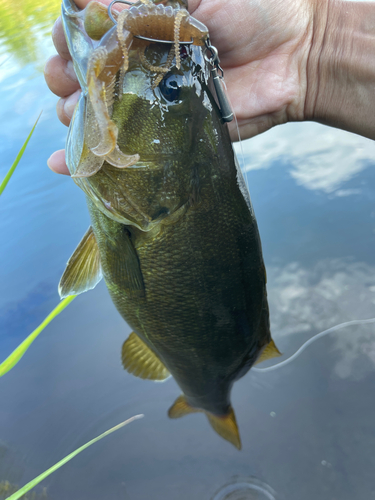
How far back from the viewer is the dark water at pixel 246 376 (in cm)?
169

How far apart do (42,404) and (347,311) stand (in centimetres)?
174

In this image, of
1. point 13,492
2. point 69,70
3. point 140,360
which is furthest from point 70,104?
point 13,492

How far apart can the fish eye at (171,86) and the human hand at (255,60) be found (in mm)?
611

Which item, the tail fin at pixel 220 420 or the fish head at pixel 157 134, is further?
the tail fin at pixel 220 420

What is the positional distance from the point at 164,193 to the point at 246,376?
1347 millimetres

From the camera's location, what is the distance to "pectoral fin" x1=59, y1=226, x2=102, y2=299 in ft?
4.41

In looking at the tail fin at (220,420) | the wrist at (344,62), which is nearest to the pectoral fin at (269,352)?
the tail fin at (220,420)

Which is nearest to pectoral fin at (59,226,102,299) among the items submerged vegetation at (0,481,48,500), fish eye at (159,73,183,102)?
fish eye at (159,73,183,102)

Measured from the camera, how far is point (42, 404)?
188cm

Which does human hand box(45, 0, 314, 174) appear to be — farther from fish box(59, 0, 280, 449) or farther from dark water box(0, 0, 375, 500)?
dark water box(0, 0, 375, 500)

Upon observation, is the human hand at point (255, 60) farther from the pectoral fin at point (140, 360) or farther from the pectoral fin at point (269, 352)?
the pectoral fin at point (269, 352)

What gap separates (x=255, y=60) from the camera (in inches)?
62.1

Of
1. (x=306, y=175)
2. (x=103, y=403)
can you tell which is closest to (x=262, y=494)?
(x=103, y=403)

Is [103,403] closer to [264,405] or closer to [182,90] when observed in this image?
[264,405]
